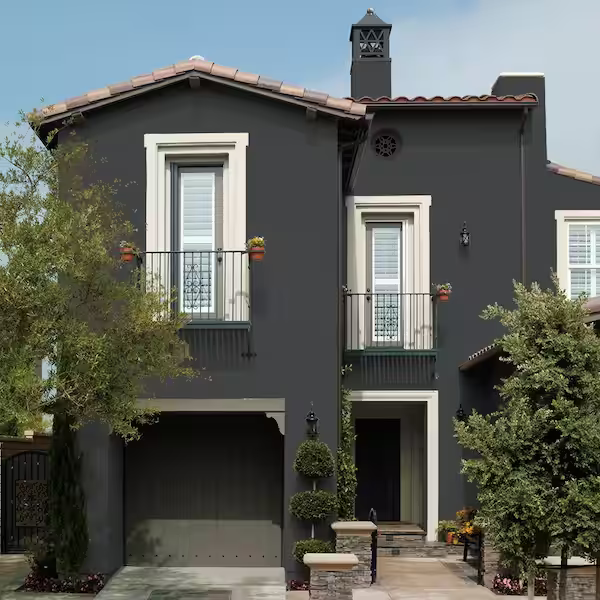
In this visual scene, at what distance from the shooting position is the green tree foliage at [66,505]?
524 inches

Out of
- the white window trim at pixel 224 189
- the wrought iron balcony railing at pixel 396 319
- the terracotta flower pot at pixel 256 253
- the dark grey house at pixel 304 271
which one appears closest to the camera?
the terracotta flower pot at pixel 256 253

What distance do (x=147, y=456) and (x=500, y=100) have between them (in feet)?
29.3

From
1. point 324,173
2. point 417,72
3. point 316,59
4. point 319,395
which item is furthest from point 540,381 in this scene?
point 417,72

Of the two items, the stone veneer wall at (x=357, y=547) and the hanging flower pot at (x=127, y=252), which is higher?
the hanging flower pot at (x=127, y=252)

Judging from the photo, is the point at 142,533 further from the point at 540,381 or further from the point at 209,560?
the point at 540,381

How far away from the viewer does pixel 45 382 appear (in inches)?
405

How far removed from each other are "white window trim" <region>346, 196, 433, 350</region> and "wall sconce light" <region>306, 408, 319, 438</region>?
12.5 ft

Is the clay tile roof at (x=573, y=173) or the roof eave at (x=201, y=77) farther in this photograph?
the clay tile roof at (x=573, y=173)

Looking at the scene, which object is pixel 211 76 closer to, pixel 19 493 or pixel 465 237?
pixel 465 237

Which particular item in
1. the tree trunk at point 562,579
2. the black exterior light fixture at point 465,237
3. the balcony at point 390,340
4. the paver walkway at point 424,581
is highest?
the black exterior light fixture at point 465,237

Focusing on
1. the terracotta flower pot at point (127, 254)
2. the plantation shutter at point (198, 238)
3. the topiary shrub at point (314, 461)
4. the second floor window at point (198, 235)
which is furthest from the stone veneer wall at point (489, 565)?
the terracotta flower pot at point (127, 254)

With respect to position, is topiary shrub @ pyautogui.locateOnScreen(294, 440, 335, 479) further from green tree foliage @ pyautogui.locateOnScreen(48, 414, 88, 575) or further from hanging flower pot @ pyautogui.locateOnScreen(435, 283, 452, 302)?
hanging flower pot @ pyautogui.locateOnScreen(435, 283, 452, 302)

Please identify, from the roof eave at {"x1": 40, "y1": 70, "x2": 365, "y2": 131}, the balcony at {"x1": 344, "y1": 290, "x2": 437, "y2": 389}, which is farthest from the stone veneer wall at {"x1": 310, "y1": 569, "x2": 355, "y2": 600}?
the roof eave at {"x1": 40, "y1": 70, "x2": 365, "y2": 131}

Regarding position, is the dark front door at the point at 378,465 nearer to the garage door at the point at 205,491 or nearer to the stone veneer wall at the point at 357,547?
the garage door at the point at 205,491
